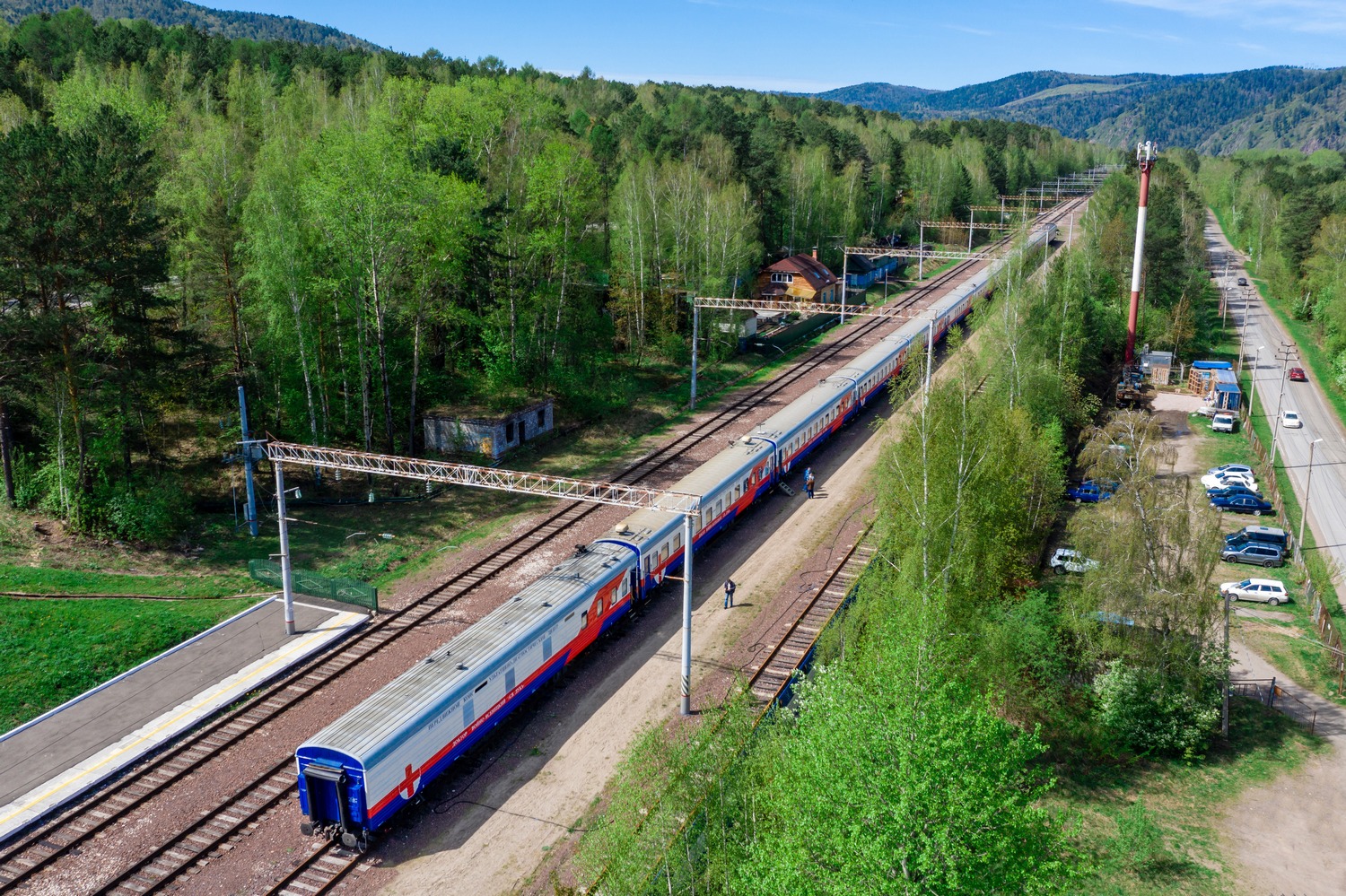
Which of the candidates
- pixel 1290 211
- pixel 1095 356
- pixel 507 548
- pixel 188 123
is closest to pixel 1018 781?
pixel 507 548

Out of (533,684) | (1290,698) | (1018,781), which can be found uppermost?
(1018,781)

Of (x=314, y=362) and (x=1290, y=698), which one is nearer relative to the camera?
(x=1290, y=698)

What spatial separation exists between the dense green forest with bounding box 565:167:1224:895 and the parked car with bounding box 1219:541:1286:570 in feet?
28.7

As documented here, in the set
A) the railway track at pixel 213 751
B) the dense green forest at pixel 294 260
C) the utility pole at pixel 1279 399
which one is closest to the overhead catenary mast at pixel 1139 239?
the utility pole at pixel 1279 399

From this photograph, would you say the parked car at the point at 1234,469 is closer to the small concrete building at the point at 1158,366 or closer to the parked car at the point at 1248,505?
the parked car at the point at 1248,505

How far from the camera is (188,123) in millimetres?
58812

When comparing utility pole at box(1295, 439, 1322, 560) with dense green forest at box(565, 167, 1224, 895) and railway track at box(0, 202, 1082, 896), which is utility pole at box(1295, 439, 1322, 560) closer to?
dense green forest at box(565, 167, 1224, 895)

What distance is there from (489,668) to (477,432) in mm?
24667

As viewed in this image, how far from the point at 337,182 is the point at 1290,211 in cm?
10787

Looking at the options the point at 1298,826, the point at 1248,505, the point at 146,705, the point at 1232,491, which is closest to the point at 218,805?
the point at 146,705

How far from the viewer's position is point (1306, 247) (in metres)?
101

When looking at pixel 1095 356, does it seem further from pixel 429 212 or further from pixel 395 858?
pixel 395 858

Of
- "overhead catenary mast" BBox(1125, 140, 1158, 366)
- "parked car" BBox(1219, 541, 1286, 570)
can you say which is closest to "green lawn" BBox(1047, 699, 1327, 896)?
"parked car" BBox(1219, 541, 1286, 570)

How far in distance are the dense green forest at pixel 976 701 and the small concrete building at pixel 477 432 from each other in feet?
78.1
